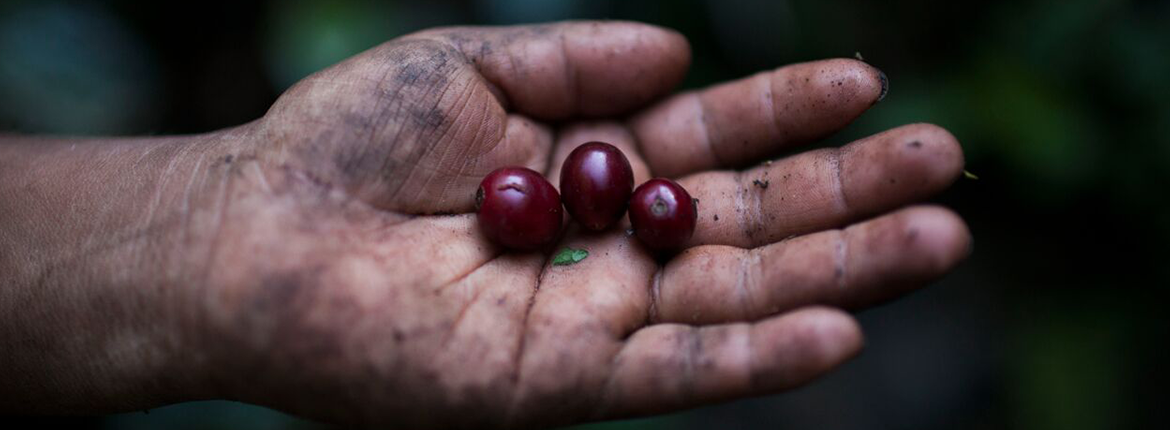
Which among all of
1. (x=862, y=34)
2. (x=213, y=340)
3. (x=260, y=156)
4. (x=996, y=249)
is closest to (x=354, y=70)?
(x=260, y=156)

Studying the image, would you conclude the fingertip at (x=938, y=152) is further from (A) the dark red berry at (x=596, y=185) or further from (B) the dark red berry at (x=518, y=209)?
(B) the dark red berry at (x=518, y=209)

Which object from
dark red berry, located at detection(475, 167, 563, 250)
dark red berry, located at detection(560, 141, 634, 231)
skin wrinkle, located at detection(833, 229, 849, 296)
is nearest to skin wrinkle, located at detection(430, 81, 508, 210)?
dark red berry, located at detection(475, 167, 563, 250)

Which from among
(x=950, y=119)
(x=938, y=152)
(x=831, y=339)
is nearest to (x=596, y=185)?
(x=831, y=339)

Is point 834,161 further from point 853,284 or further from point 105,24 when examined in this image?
point 105,24

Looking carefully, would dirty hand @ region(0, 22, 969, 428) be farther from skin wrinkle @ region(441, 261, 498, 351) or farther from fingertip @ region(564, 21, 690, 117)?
fingertip @ region(564, 21, 690, 117)

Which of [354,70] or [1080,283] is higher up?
[354,70]

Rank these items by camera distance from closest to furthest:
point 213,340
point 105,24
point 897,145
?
point 213,340, point 897,145, point 105,24

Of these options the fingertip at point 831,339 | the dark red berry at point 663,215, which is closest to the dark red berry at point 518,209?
the dark red berry at point 663,215
